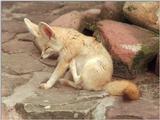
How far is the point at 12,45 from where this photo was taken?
259 inches

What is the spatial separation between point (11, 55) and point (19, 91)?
0.95 metres

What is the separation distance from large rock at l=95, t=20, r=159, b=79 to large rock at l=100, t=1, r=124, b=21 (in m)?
0.50

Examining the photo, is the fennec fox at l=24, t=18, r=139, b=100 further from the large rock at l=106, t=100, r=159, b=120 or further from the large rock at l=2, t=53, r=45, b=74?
the large rock at l=2, t=53, r=45, b=74

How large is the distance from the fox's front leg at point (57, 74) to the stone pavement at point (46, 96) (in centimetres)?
5

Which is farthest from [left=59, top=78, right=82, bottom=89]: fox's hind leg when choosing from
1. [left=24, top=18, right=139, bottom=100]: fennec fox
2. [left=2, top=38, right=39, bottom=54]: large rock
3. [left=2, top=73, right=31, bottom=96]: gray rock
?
[left=2, top=38, right=39, bottom=54]: large rock

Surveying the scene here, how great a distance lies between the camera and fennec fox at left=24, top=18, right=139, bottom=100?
5.39 m

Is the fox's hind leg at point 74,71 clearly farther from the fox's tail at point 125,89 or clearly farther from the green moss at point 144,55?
the green moss at point 144,55

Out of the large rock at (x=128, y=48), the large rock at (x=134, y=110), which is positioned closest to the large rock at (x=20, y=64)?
the large rock at (x=128, y=48)

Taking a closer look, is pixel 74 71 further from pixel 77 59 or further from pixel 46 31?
pixel 46 31

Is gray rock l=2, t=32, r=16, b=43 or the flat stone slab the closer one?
the flat stone slab

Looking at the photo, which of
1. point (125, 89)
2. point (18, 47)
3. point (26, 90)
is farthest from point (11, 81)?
point (125, 89)

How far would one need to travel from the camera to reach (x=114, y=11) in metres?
6.64

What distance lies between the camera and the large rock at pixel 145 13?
6301 millimetres

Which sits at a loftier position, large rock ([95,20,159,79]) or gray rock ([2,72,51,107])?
large rock ([95,20,159,79])
